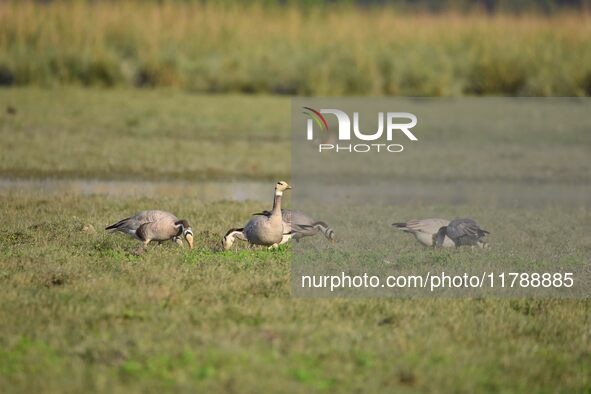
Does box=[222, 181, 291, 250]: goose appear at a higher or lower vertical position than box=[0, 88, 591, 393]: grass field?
higher

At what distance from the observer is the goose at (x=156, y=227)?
8.48 metres

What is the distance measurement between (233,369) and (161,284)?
6.04ft

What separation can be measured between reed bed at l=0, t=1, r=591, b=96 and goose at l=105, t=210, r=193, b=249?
14167 millimetres

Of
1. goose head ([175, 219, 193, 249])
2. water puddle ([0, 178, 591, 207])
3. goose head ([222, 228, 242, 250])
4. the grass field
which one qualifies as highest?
goose head ([175, 219, 193, 249])

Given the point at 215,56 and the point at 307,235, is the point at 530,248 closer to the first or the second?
the point at 307,235

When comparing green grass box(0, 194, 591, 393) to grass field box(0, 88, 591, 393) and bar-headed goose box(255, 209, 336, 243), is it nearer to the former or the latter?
grass field box(0, 88, 591, 393)

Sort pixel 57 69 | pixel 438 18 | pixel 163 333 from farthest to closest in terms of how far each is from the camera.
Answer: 1. pixel 438 18
2. pixel 57 69
3. pixel 163 333

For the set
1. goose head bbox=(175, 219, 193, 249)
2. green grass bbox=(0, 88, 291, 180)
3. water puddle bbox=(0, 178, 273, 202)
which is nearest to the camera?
goose head bbox=(175, 219, 193, 249)

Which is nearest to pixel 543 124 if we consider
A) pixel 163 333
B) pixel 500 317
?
pixel 500 317

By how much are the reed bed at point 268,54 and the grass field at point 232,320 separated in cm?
1154

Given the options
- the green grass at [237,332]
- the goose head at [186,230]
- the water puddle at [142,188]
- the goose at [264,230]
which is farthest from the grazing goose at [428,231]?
the water puddle at [142,188]

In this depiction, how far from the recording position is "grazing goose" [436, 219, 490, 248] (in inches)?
356

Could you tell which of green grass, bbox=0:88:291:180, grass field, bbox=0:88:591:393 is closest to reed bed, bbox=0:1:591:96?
Result: green grass, bbox=0:88:291:180

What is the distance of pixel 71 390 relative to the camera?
5.35 metres
